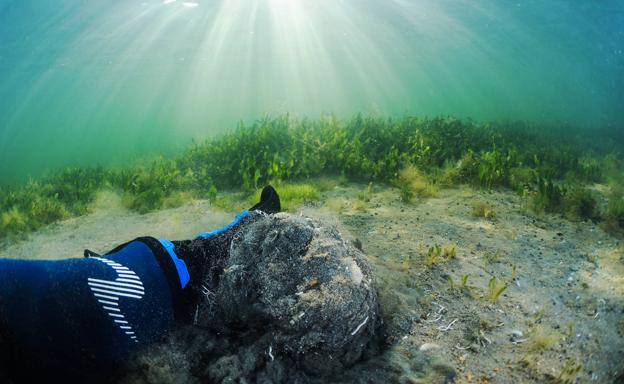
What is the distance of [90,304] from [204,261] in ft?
3.01

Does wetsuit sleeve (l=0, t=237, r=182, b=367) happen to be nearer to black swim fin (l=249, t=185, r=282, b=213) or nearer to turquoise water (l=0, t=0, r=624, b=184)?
black swim fin (l=249, t=185, r=282, b=213)

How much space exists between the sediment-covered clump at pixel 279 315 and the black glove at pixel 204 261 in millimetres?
90

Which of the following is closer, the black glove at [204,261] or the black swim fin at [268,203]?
the black glove at [204,261]

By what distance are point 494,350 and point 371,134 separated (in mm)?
7501

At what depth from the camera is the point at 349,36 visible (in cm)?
3650

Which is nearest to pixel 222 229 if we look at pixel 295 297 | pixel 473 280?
pixel 295 297

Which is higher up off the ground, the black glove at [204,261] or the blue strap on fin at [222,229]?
the blue strap on fin at [222,229]

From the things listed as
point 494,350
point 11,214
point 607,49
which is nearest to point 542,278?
point 494,350

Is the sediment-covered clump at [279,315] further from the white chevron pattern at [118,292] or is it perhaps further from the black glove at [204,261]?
the white chevron pattern at [118,292]

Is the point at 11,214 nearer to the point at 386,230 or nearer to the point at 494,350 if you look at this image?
the point at 386,230

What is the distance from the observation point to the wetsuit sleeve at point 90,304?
210cm

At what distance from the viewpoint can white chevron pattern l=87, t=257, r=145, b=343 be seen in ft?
7.66

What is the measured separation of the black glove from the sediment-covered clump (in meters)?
0.09

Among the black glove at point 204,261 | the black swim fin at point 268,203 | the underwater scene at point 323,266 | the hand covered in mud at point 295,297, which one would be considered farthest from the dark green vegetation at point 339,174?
the hand covered in mud at point 295,297
